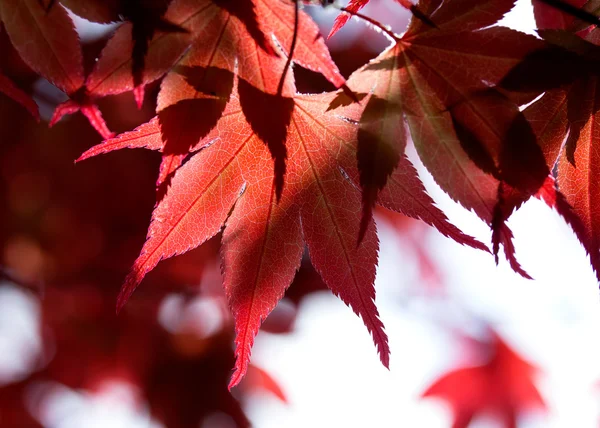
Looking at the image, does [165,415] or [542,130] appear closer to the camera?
[542,130]

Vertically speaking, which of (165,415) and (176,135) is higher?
(176,135)

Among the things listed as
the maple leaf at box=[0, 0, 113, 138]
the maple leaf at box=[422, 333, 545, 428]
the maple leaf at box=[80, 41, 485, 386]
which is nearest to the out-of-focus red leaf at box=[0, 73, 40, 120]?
the maple leaf at box=[0, 0, 113, 138]

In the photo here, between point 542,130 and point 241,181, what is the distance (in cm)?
34

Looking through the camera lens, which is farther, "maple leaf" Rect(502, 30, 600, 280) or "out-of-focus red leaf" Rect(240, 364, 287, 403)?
"out-of-focus red leaf" Rect(240, 364, 287, 403)

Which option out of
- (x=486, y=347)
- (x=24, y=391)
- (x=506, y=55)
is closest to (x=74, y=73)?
(x=506, y=55)

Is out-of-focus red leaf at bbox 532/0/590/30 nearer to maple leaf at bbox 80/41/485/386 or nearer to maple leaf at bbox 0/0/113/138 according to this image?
maple leaf at bbox 80/41/485/386

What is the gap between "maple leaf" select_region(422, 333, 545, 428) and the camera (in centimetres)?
246

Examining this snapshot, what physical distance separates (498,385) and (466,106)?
7.92 ft

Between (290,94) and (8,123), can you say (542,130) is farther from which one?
(8,123)

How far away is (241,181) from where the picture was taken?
1.90 feet

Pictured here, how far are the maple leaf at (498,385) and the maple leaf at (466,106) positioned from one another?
2.19 m

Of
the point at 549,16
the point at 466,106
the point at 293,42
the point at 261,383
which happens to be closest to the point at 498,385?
the point at 261,383

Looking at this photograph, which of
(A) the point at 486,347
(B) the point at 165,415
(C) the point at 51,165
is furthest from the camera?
(A) the point at 486,347

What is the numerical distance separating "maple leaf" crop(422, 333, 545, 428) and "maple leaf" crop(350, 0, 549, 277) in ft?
7.17
